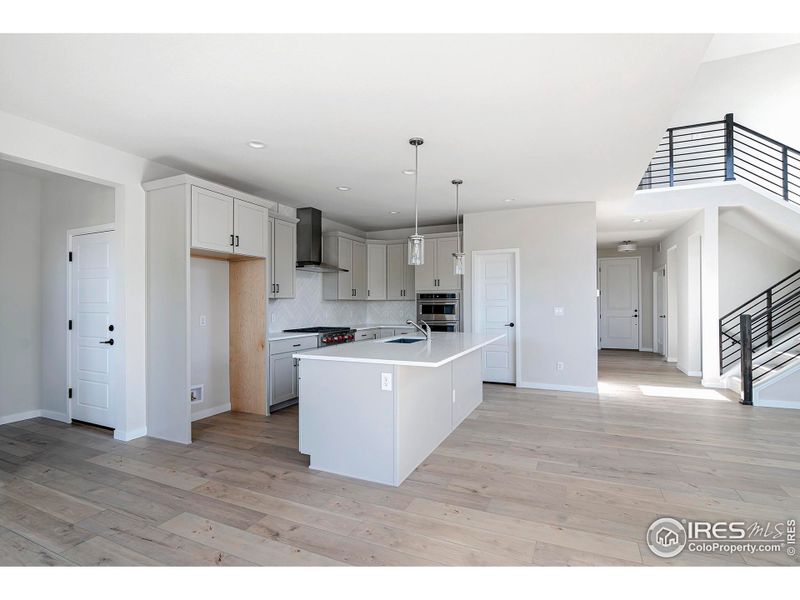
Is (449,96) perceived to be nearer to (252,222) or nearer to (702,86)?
(252,222)

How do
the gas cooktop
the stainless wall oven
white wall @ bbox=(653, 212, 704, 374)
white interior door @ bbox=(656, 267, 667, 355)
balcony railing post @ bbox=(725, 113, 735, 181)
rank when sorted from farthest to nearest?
white interior door @ bbox=(656, 267, 667, 355) → white wall @ bbox=(653, 212, 704, 374) → the stainless wall oven → balcony railing post @ bbox=(725, 113, 735, 181) → the gas cooktop

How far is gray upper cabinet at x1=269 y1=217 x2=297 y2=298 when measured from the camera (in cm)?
489

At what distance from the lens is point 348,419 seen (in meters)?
2.96

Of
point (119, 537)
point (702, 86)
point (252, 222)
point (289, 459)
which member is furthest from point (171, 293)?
point (702, 86)

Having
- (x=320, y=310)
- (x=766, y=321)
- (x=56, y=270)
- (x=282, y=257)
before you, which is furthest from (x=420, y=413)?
(x=766, y=321)

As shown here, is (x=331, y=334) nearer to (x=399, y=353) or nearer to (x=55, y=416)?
(x=399, y=353)

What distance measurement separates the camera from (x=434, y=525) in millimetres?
2260

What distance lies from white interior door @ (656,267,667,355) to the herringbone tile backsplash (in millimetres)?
→ 5613

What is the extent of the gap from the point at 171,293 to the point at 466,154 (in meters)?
2.99

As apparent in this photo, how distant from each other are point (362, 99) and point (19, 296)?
4.49 meters

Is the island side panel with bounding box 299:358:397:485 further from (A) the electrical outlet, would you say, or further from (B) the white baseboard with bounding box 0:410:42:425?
(B) the white baseboard with bounding box 0:410:42:425

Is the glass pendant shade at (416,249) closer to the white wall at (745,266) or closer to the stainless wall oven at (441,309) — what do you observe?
the stainless wall oven at (441,309)

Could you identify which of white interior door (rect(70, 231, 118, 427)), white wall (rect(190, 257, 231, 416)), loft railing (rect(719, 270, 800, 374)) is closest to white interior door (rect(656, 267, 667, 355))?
loft railing (rect(719, 270, 800, 374))
